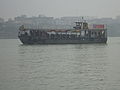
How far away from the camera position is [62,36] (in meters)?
64.1

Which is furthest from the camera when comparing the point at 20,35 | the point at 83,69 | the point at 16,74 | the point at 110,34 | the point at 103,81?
the point at 110,34

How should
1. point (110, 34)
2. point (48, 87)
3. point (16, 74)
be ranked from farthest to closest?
point (110, 34)
point (16, 74)
point (48, 87)

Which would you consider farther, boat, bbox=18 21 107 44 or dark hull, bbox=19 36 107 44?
boat, bbox=18 21 107 44

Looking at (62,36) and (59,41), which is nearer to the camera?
(62,36)

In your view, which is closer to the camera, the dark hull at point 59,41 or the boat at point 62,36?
the dark hull at point 59,41

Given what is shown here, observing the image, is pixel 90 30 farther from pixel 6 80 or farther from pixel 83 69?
pixel 6 80

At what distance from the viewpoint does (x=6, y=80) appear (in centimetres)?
2198

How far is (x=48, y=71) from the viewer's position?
25750 millimetres

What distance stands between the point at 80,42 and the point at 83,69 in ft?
124

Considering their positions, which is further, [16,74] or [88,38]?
[88,38]

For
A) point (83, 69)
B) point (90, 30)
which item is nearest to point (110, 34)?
point (90, 30)

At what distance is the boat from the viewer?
62.9 meters

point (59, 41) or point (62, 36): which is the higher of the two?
point (62, 36)

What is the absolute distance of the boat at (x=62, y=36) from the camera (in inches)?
2478
